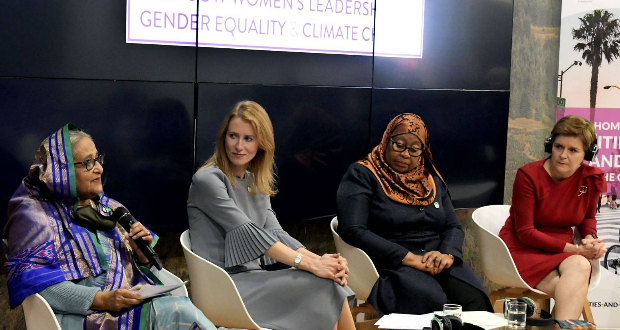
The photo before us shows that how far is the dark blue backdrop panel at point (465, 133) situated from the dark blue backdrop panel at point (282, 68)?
0.98 ft

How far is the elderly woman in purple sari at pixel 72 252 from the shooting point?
2887 mm

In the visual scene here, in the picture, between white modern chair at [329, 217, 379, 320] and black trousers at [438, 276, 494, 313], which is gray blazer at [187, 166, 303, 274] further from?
black trousers at [438, 276, 494, 313]

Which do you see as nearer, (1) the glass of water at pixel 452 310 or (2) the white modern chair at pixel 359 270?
(1) the glass of water at pixel 452 310

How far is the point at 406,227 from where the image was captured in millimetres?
4172

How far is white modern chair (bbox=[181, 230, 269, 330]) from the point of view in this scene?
3387 mm

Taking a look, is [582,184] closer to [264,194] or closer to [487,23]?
[487,23]

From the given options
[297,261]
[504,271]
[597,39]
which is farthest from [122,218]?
[597,39]

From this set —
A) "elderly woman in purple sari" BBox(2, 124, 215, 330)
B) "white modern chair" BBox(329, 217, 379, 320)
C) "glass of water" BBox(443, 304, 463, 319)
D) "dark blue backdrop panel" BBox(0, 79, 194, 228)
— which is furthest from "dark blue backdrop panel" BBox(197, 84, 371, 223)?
"glass of water" BBox(443, 304, 463, 319)

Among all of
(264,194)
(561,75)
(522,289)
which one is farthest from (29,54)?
(561,75)

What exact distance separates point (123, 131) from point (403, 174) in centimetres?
146

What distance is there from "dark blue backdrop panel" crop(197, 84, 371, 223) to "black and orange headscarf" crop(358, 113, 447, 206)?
55 centimetres

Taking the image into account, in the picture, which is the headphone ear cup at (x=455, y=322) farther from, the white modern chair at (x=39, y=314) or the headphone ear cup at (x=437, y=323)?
the white modern chair at (x=39, y=314)

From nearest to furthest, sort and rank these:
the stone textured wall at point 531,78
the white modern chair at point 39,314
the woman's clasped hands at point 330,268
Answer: the white modern chair at point 39,314
the woman's clasped hands at point 330,268
the stone textured wall at point 531,78

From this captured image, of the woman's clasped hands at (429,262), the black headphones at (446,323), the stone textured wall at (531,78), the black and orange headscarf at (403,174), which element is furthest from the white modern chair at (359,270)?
the stone textured wall at (531,78)
